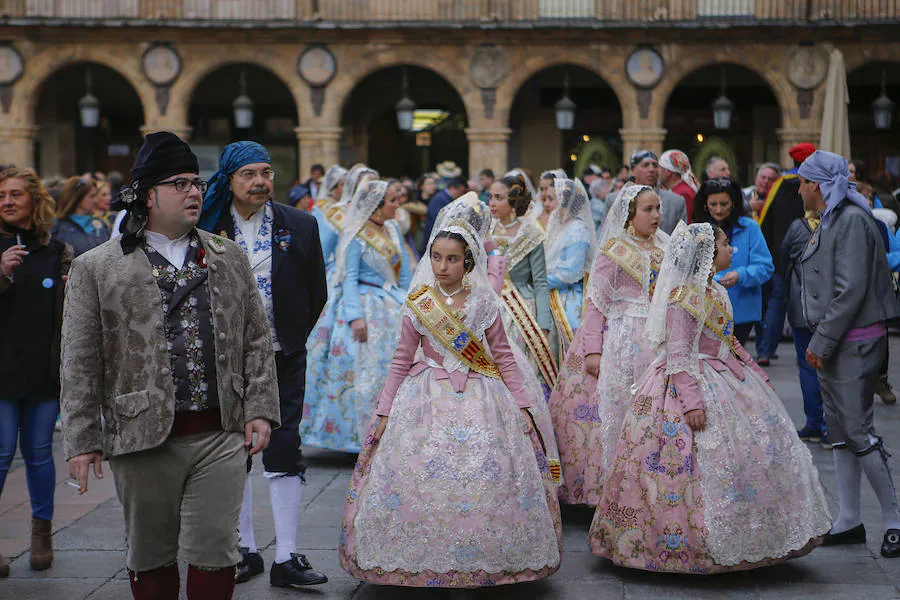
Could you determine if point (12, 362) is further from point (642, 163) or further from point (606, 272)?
point (642, 163)

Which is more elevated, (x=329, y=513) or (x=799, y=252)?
(x=799, y=252)

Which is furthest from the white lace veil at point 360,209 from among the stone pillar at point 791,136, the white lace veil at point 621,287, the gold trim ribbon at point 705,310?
the stone pillar at point 791,136

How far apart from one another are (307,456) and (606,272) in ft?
9.34

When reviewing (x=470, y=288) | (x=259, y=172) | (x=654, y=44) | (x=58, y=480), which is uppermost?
(x=654, y=44)

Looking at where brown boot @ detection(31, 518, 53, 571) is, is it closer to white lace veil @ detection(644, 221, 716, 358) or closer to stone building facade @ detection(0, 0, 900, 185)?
white lace veil @ detection(644, 221, 716, 358)

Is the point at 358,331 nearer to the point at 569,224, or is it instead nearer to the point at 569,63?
the point at 569,224

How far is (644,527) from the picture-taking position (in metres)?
5.16

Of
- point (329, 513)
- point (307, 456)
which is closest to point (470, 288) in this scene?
point (329, 513)

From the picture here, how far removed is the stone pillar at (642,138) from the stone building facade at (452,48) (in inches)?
1.1

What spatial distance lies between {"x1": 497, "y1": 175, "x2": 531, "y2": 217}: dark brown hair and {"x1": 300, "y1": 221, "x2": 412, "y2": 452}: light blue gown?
823 mm

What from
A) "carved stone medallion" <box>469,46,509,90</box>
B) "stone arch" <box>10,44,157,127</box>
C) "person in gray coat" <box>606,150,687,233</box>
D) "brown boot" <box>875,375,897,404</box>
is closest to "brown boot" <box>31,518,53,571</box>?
"person in gray coat" <box>606,150,687,233</box>

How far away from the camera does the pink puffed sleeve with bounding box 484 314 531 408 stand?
5109mm

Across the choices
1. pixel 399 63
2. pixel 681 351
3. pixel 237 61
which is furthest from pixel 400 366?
pixel 237 61

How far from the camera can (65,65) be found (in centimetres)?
2342
